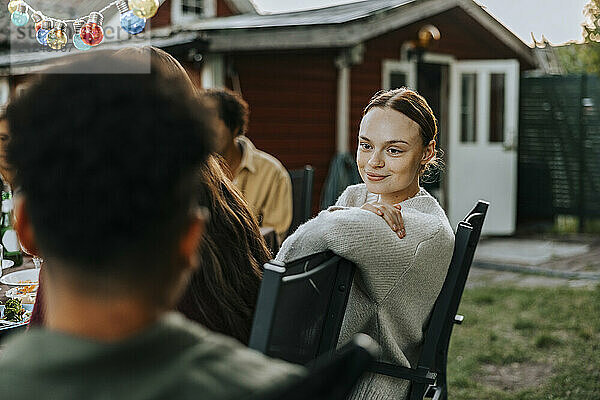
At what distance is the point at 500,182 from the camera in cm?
880

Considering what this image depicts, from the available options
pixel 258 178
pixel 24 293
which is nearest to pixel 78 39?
pixel 258 178

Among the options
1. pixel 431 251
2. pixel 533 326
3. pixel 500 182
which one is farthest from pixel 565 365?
pixel 500 182

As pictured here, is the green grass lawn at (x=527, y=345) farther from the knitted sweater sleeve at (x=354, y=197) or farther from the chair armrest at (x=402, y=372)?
the chair armrest at (x=402, y=372)

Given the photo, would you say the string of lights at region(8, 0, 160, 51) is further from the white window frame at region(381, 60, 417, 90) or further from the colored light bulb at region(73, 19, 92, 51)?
the white window frame at region(381, 60, 417, 90)

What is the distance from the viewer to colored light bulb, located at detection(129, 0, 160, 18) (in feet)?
12.5

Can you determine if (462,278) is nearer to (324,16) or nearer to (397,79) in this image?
(324,16)

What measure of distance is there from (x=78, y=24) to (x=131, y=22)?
1.00ft

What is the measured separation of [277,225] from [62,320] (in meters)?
2.84

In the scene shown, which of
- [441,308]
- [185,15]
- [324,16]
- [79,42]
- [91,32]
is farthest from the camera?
[185,15]

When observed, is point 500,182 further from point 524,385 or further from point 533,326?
point 524,385

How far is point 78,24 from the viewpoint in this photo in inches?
158

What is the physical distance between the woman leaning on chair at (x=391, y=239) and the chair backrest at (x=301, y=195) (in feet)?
5.03

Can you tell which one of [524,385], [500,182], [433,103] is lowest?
[524,385]

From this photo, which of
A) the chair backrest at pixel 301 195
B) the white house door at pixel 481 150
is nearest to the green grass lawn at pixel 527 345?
the chair backrest at pixel 301 195
